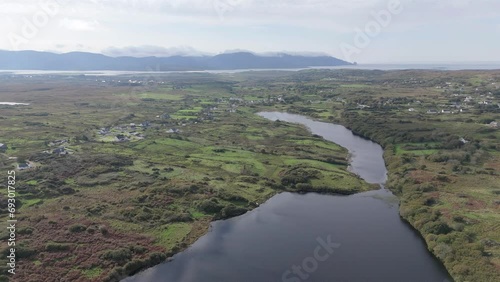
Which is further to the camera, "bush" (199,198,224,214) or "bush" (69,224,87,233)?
"bush" (199,198,224,214)

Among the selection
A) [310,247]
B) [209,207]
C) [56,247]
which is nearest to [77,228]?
[56,247]

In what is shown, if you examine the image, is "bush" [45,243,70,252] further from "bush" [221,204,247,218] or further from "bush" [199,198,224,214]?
"bush" [221,204,247,218]

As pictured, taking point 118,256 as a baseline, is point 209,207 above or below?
above

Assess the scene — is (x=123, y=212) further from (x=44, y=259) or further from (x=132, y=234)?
(x=44, y=259)

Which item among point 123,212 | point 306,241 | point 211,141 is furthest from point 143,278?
point 211,141

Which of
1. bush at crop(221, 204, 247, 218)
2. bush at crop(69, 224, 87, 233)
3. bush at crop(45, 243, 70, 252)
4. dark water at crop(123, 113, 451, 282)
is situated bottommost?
dark water at crop(123, 113, 451, 282)

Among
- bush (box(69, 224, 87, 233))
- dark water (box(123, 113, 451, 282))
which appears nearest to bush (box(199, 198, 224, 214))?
dark water (box(123, 113, 451, 282))

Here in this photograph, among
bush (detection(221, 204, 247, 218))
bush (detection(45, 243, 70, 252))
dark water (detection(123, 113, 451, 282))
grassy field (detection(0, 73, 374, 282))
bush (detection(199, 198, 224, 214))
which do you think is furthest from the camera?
bush (detection(199, 198, 224, 214))

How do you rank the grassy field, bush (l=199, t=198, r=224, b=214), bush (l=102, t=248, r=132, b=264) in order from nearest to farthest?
bush (l=102, t=248, r=132, b=264)
the grassy field
bush (l=199, t=198, r=224, b=214)

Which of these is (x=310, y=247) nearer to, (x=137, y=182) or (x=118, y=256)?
(x=118, y=256)

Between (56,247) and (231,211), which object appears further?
(231,211)

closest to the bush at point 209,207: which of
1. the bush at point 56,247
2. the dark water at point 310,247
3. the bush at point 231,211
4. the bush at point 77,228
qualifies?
the bush at point 231,211
